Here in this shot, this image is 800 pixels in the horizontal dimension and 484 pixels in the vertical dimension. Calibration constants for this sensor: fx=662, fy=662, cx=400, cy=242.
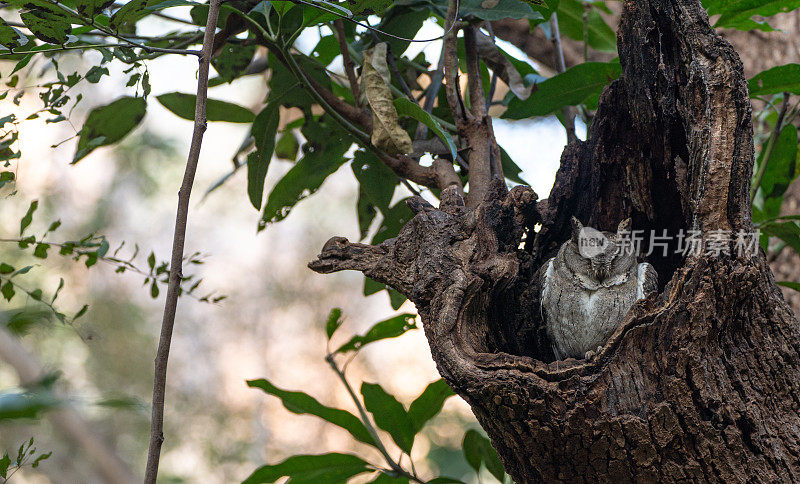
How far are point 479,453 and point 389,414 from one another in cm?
31

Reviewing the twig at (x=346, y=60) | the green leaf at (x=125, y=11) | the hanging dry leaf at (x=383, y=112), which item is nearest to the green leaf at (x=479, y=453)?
the hanging dry leaf at (x=383, y=112)

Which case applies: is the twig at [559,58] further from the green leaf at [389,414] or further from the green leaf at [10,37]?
the green leaf at [10,37]

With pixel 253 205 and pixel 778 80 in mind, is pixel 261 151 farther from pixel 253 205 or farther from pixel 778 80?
pixel 778 80

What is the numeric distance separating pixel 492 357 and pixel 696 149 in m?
0.53

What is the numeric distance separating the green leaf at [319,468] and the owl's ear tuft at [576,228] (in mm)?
810

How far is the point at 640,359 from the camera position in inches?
46.1

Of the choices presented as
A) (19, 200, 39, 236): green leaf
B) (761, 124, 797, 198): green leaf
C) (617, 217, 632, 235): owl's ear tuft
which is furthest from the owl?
(19, 200, 39, 236): green leaf

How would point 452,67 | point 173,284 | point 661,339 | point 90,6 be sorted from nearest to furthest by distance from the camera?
point 173,284
point 661,339
point 90,6
point 452,67

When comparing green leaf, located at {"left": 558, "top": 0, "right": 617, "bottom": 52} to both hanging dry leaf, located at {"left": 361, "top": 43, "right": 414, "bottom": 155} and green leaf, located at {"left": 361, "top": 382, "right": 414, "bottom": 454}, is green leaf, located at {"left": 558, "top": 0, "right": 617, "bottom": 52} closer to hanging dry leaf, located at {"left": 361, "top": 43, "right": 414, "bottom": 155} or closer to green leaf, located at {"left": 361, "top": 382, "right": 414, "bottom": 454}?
hanging dry leaf, located at {"left": 361, "top": 43, "right": 414, "bottom": 155}

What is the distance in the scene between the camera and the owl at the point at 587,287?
1640mm

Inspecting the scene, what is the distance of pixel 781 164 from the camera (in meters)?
1.88

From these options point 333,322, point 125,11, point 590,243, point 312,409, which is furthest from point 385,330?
point 125,11

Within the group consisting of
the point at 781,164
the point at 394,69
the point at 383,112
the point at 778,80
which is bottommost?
the point at 781,164

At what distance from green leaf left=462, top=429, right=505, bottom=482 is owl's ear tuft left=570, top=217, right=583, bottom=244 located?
2.20 ft
